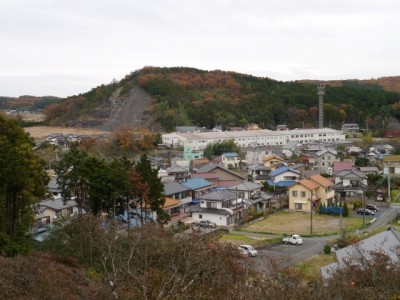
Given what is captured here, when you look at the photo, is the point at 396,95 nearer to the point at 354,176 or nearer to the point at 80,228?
the point at 354,176

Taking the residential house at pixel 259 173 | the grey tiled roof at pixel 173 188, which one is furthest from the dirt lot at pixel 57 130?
the grey tiled roof at pixel 173 188

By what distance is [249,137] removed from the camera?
44750 mm

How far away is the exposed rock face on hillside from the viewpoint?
193ft

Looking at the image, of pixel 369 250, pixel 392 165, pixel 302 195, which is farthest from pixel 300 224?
pixel 392 165

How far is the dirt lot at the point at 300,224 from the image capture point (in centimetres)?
1775

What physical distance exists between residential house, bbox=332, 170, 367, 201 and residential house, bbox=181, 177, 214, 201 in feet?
20.6

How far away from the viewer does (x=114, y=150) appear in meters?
38.3

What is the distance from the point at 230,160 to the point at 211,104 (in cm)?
2635

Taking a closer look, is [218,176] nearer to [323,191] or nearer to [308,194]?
[308,194]

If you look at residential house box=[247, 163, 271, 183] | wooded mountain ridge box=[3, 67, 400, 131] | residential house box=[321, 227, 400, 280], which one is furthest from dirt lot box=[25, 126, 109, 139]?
residential house box=[321, 227, 400, 280]

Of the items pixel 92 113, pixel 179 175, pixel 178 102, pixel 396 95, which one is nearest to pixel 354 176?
pixel 179 175

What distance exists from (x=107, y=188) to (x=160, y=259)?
6.04m

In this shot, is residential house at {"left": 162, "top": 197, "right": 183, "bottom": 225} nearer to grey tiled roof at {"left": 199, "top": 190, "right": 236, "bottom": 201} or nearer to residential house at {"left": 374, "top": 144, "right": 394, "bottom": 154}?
grey tiled roof at {"left": 199, "top": 190, "right": 236, "bottom": 201}

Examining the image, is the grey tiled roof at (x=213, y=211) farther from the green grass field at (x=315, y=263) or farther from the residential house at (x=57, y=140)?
the residential house at (x=57, y=140)
